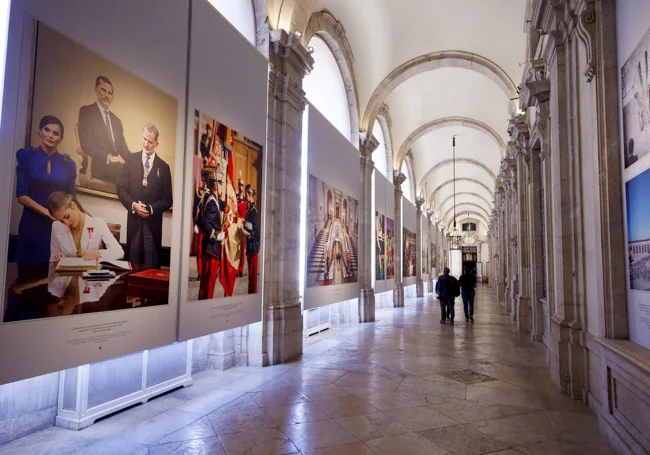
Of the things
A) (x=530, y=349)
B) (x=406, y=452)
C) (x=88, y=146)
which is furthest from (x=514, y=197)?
(x=88, y=146)

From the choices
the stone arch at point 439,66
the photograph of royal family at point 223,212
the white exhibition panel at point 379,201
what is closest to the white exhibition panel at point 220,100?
the photograph of royal family at point 223,212

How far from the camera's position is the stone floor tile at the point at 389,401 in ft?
16.4

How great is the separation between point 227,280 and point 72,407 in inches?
87.9

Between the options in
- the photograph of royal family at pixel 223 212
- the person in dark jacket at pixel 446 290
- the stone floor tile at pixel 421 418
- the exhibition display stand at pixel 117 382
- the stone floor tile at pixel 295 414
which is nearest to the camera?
the exhibition display stand at pixel 117 382

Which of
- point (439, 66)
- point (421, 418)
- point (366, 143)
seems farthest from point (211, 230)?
point (439, 66)

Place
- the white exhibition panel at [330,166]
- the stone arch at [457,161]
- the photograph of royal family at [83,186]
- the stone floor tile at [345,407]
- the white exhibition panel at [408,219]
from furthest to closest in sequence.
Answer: the stone arch at [457,161]
the white exhibition panel at [408,219]
the white exhibition panel at [330,166]
the stone floor tile at [345,407]
the photograph of royal family at [83,186]

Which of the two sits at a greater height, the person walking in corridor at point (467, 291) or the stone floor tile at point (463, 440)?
the person walking in corridor at point (467, 291)

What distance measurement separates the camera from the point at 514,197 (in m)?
13.6

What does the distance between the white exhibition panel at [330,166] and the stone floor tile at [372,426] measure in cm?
399

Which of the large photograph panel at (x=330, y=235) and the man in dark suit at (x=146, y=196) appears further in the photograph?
the large photograph panel at (x=330, y=235)

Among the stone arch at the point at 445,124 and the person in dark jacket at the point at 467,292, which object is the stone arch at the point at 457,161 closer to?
the stone arch at the point at 445,124

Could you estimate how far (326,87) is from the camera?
1120 centimetres

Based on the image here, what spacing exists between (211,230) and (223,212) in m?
0.37

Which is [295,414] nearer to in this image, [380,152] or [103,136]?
[103,136]
